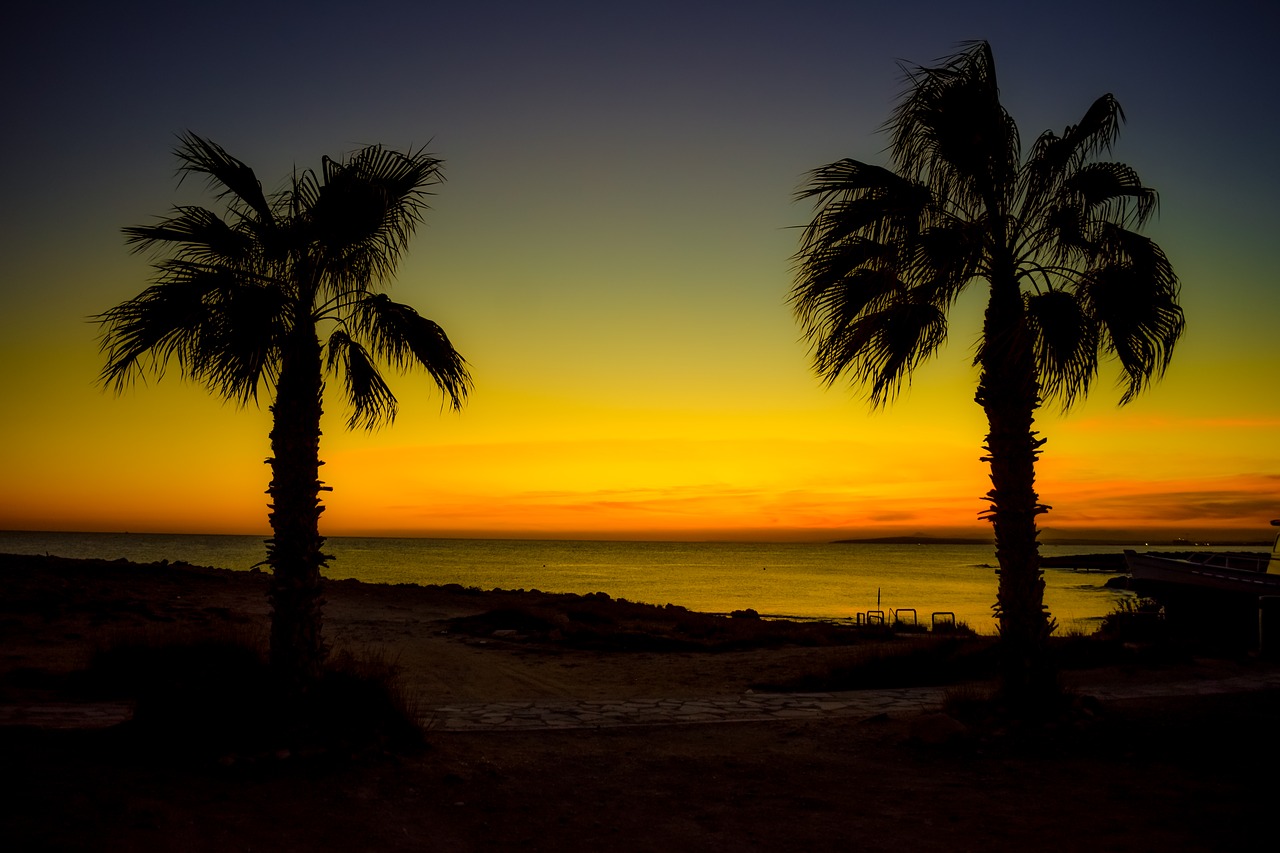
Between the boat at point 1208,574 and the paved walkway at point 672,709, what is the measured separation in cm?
1085

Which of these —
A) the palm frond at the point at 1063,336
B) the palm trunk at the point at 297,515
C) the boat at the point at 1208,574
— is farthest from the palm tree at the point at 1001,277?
the boat at the point at 1208,574

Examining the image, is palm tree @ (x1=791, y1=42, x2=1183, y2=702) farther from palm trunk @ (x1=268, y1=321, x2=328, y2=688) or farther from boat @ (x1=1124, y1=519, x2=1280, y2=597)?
boat @ (x1=1124, y1=519, x2=1280, y2=597)

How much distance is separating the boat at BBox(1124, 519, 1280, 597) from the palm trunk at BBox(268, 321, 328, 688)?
22245 millimetres

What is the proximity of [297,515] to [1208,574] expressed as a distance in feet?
81.8

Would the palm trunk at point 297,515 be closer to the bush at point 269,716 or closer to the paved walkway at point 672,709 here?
the bush at point 269,716

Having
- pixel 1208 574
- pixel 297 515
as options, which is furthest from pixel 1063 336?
pixel 1208 574

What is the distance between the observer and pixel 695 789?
26.3ft

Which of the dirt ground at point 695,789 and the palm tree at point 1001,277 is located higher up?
the palm tree at point 1001,277

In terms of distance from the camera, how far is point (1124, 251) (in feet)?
35.3

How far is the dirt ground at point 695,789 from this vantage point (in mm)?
6473

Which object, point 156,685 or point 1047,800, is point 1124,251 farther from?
point 156,685

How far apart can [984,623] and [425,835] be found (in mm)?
42235

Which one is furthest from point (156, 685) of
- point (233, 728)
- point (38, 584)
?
point (38, 584)

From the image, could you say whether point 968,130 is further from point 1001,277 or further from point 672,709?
point 672,709
